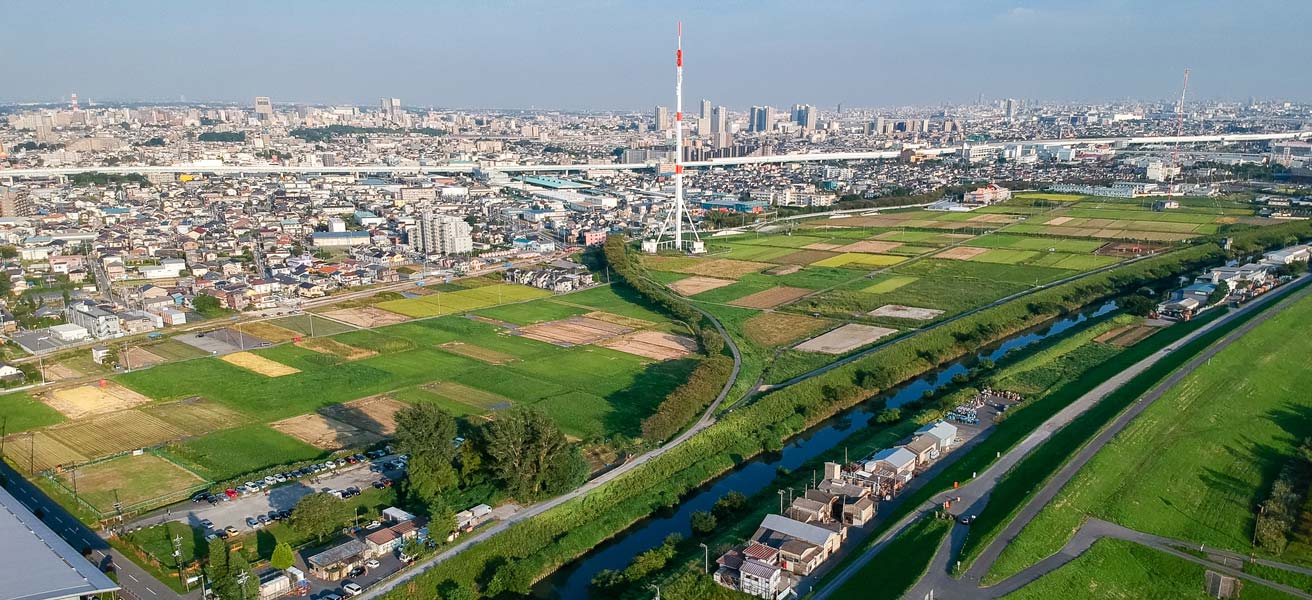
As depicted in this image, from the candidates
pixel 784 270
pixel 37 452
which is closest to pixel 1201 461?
pixel 784 270

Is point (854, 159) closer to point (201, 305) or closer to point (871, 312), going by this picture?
point (871, 312)

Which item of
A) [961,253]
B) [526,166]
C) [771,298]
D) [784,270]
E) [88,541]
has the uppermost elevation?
[526,166]

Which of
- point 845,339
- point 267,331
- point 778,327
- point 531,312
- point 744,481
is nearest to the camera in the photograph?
point 744,481

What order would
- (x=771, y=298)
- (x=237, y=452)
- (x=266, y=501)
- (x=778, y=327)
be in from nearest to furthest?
(x=266, y=501) < (x=237, y=452) < (x=778, y=327) < (x=771, y=298)

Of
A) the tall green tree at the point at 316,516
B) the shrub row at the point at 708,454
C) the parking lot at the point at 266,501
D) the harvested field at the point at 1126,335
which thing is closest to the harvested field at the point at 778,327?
the shrub row at the point at 708,454

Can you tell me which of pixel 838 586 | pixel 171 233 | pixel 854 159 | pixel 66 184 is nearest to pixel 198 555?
pixel 838 586

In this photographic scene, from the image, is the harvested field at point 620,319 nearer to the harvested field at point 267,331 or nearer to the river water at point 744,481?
the river water at point 744,481

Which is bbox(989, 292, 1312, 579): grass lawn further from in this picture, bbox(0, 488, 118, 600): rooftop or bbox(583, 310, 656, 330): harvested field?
bbox(583, 310, 656, 330): harvested field

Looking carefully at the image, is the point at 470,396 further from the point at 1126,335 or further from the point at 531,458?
the point at 1126,335
